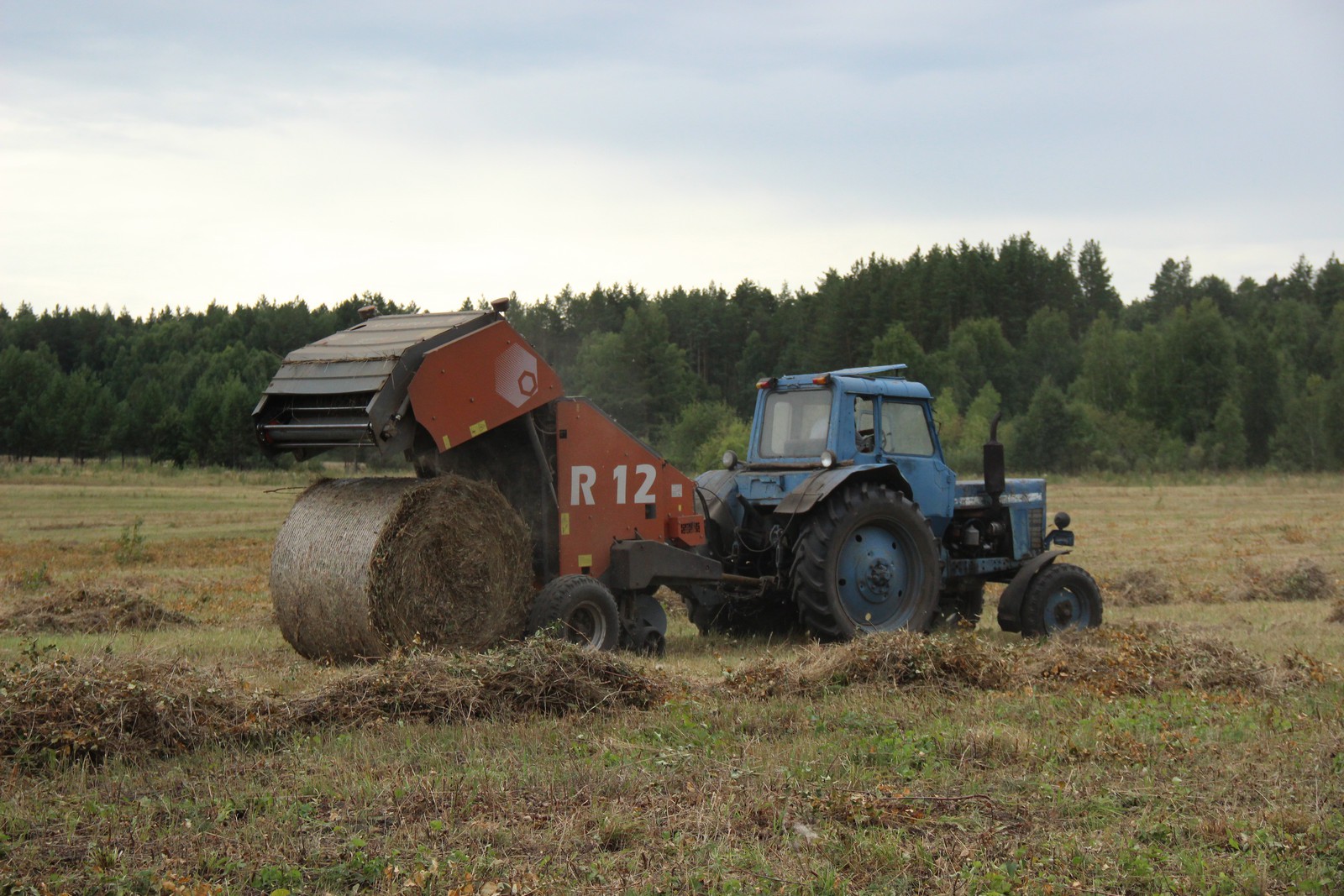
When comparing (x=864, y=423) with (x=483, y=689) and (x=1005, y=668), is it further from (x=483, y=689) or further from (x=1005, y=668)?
(x=483, y=689)

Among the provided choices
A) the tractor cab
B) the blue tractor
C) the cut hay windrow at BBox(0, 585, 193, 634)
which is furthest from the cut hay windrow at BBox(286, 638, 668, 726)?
the cut hay windrow at BBox(0, 585, 193, 634)

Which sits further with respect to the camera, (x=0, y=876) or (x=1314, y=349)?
(x=1314, y=349)

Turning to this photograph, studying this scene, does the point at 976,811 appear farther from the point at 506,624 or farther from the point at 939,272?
the point at 939,272

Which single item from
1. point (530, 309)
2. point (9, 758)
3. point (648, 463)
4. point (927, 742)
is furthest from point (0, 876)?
point (530, 309)

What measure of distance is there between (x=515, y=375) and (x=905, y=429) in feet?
13.7

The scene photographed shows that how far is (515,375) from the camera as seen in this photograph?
924cm

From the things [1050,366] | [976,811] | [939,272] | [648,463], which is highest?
[939,272]

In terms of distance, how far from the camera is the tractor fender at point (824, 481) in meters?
10.5

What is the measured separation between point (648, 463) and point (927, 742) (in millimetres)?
4518

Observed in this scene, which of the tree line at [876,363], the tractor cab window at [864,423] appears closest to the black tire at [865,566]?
the tractor cab window at [864,423]

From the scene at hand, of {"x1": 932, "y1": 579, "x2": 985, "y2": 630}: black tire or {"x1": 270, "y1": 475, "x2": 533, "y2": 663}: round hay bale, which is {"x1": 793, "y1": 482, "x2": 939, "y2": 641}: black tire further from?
{"x1": 270, "y1": 475, "x2": 533, "y2": 663}: round hay bale

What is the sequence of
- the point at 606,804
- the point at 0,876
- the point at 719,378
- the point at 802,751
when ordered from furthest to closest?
the point at 719,378
the point at 802,751
the point at 606,804
the point at 0,876

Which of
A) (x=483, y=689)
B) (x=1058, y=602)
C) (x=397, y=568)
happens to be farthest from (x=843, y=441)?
(x=483, y=689)

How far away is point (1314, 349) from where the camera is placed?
86562 mm
